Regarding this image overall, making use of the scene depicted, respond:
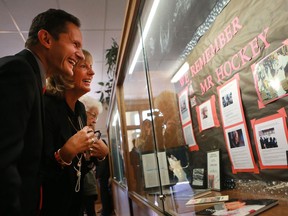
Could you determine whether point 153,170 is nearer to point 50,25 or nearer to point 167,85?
point 167,85

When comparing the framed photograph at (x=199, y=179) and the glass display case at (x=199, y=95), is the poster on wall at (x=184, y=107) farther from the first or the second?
the framed photograph at (x=199, y=179)

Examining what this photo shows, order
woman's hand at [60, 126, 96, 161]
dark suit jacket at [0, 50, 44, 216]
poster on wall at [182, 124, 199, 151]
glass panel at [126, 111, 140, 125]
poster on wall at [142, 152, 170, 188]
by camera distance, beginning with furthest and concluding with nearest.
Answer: glass panel at [126, 111, 140, 125] → poster on wall at [182, 124, 199, 151] → poster on wall at [142, 152, 170, 188] → woman's hand at [60, 126, 96, 161] → dark suit jacket at [0, 50, 44, 216]

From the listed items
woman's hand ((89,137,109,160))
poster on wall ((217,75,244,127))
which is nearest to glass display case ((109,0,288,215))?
poster on wall ((217,75,244,127))

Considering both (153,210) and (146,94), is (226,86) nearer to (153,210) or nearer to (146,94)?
(146,94)

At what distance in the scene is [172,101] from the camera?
5.66ft

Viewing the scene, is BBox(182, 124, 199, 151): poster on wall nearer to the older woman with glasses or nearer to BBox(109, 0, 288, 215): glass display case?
BBox(109, 0, 288, 215): glass display case

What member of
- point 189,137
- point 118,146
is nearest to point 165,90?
point 189,137

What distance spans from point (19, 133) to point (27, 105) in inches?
3.1

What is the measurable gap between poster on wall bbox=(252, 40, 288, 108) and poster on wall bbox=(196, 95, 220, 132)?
0.34m

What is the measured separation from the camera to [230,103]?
1.27 m

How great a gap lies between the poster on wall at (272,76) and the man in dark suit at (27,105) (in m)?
0.76

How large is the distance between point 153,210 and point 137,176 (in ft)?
2.59

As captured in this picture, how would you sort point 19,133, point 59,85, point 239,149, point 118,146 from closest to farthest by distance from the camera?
1. point 19,133
2. point 239,149
3. point 59,85
4. point 118,146

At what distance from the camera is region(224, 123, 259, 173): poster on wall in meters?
1.17
